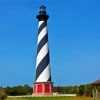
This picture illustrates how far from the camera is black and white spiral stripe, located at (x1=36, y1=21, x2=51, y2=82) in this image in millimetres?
49094

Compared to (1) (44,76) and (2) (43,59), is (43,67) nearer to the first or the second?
(2) (43,59)

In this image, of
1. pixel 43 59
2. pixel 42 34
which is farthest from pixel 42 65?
pixel 42 34

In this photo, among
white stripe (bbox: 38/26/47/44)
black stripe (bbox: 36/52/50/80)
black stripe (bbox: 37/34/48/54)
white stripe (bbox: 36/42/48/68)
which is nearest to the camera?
black stripe (bbox: 36/52/50/80)

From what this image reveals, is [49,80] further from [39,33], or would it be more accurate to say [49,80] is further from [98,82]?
[98,82]

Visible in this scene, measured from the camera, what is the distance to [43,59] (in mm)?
49312

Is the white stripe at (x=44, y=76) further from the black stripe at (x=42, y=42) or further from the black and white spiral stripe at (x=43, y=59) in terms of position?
the black stripe at (x=42, y=42)

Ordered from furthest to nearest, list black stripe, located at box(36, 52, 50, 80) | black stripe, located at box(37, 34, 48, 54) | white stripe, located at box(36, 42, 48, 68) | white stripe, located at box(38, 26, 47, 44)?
white stripe, located at box(38, 26, 47, 44) < black stripe, located at box(37, 34, 48, 54) < white stripe, located at box(36, 42, 48, 68) < black stripe, located at box(36, 52, 50, 80)

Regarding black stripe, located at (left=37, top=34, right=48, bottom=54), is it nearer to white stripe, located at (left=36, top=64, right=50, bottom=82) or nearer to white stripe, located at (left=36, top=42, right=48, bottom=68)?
white stripe, located at (left=36, top=42, right=48, bottom=68)

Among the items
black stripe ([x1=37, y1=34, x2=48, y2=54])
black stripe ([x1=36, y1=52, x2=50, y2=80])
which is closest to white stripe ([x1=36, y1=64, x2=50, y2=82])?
black stripe ([x1=36, y1=52, x2=50, y2=80])

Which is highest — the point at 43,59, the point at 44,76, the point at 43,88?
the point at 43,59

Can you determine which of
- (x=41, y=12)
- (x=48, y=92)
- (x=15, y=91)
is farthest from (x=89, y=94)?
(x=15, y=91)

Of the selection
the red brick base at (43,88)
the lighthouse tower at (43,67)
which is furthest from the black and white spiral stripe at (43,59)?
the red brick base at (43,88)

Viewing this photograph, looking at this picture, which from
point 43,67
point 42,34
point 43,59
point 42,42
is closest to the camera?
point 43,67

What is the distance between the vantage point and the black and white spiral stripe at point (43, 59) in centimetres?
4909
